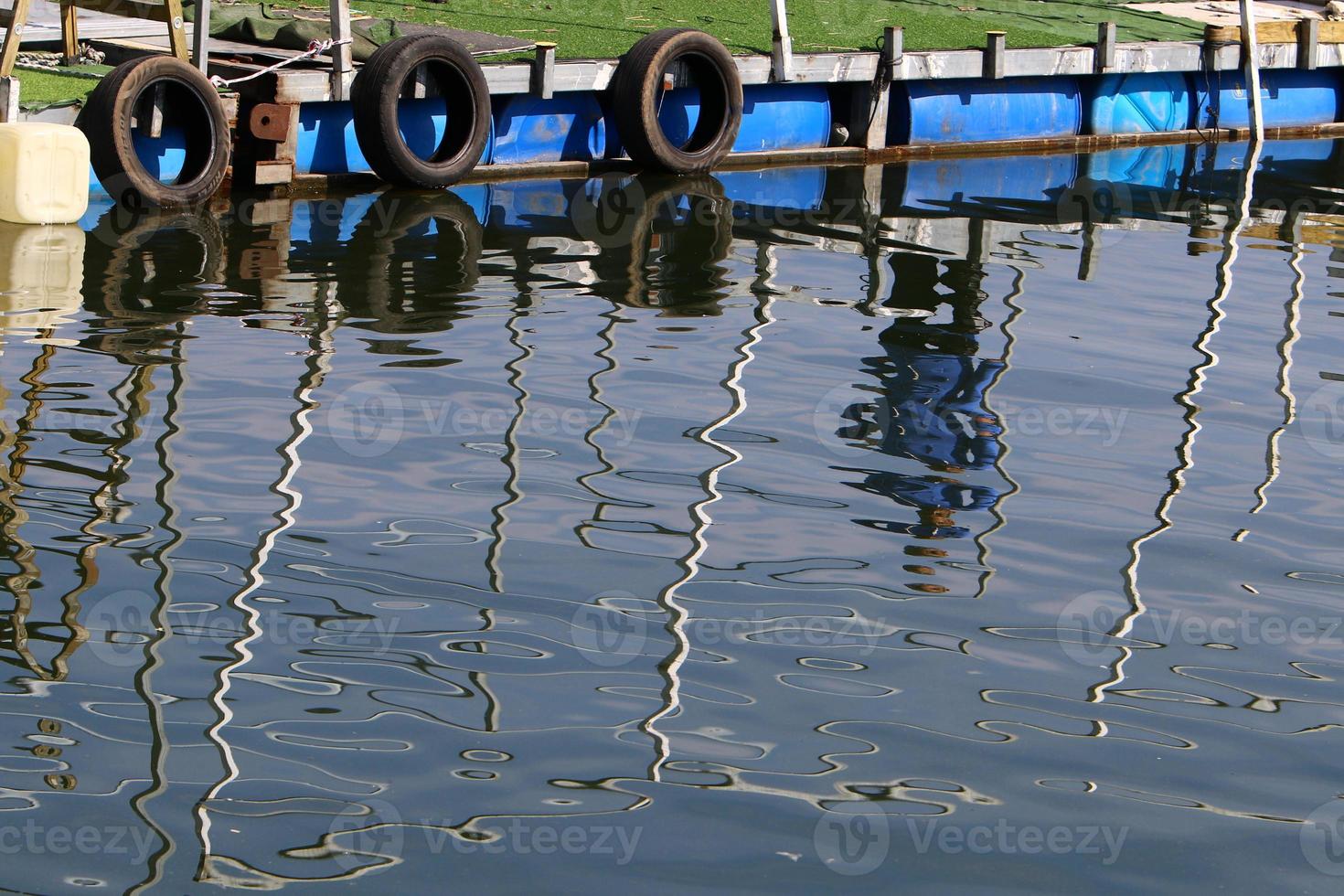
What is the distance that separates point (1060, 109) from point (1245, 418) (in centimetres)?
1042

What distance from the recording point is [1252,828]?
4.87 metres

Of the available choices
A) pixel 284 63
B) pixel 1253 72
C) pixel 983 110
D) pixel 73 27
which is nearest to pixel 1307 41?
pixel 1253 72

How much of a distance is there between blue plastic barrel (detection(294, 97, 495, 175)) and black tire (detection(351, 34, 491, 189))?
0.53ft

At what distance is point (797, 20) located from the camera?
65.6 ft

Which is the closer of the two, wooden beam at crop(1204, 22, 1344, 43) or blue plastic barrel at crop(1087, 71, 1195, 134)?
blue plastic barrel at crop(1087, 71, 1195, 134)

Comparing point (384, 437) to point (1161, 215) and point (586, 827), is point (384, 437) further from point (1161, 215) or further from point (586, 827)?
point (1161, 215)

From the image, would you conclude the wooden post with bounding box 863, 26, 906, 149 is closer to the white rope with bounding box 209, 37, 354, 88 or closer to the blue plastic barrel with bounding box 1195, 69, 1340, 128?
the blue plastic barrel with bounding box 1195, 69, 1340, 128

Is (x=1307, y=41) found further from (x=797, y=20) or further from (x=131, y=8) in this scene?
(x=131, y=8)

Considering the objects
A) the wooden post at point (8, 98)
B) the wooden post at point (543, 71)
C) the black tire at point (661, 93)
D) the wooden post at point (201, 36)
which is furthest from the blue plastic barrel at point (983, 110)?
the wooden post at point (8, 98)

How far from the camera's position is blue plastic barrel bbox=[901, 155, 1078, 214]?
15.2 meters

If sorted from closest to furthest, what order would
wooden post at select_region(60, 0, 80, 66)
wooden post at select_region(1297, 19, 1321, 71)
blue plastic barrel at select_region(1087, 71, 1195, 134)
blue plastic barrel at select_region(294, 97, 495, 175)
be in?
blue plastic barrel at select_region(294, 97, 495, 175) → wooden post at select_region(60, 0, 80, 66) → blue plastic barrel at select_region(1087, 71, 1195, 134) → wooden post at select_region(1297, 19, 1321, 71)

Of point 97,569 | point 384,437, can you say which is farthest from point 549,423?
point 97,569

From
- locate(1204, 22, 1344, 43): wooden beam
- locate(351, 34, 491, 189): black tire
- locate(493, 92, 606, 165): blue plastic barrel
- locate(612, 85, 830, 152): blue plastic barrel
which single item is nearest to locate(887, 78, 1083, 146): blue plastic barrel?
locate(612, 85, 830, 152): blue plastic barrel

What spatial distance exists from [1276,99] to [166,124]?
13529 millimetres
